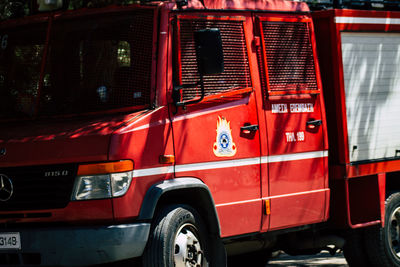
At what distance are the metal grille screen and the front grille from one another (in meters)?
2.28

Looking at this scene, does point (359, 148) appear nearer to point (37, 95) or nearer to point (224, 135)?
point (224, 135)

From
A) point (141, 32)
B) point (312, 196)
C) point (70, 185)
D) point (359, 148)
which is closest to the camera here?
point (70, 185)

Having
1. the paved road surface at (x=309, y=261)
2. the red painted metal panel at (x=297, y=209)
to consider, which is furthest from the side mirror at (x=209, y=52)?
the paved road surface at (x=309, y=261)

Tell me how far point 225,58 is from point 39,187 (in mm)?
2030

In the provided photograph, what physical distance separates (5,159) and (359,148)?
369 cm

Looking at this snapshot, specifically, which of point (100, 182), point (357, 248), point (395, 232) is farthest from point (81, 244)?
point (395, 232)

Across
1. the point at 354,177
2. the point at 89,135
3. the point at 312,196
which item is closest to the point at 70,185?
the point at 89,135

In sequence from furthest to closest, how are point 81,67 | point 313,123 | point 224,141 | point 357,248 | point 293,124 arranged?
point 357,248 < point 313,123 < point 293,124 < point 224,141 < point 81,67

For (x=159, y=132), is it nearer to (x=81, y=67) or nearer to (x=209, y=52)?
(x=209, y=52)

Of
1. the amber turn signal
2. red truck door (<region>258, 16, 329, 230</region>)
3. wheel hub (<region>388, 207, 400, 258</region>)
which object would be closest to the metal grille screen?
red truck door (<region>258, 16, 329, 230</region>)

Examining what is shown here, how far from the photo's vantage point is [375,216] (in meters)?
8.87

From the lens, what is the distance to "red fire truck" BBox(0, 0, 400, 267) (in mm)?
6352

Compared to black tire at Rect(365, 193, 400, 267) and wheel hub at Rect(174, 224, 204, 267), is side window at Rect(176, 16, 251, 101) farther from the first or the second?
black tire at Rect(365, 193, 400, 267)

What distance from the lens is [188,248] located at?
270 inches
